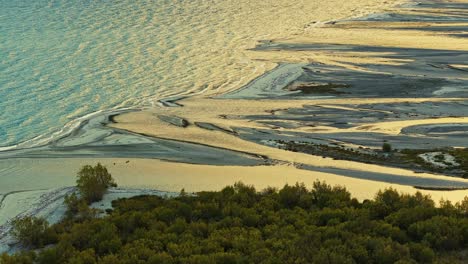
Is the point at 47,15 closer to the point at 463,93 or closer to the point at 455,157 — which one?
the point at 463,93

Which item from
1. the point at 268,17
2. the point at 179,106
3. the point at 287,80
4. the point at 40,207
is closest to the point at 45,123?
the point at 179,106

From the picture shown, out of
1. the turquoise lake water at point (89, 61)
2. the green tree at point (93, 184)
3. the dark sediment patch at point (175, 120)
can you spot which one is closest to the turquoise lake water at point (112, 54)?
the turquoise lake water at point (89, 61)

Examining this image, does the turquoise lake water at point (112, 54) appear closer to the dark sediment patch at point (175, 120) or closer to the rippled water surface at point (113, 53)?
the rippled water surface at point (113, 53)

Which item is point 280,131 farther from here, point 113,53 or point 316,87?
point 113,53

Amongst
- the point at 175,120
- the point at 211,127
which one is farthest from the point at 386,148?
the point at 175,120

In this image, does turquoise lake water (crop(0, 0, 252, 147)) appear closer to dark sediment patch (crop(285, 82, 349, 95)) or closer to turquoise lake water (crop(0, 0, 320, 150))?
turquoise lake water (crop(0, 0, 320, 150))

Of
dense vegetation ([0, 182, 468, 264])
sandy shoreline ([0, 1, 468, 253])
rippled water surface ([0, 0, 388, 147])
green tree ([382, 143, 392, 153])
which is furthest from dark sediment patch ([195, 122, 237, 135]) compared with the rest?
dense vegetation ([0, 182, 468, 264])

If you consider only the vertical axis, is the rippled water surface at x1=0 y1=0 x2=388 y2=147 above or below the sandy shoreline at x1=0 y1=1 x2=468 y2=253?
above
